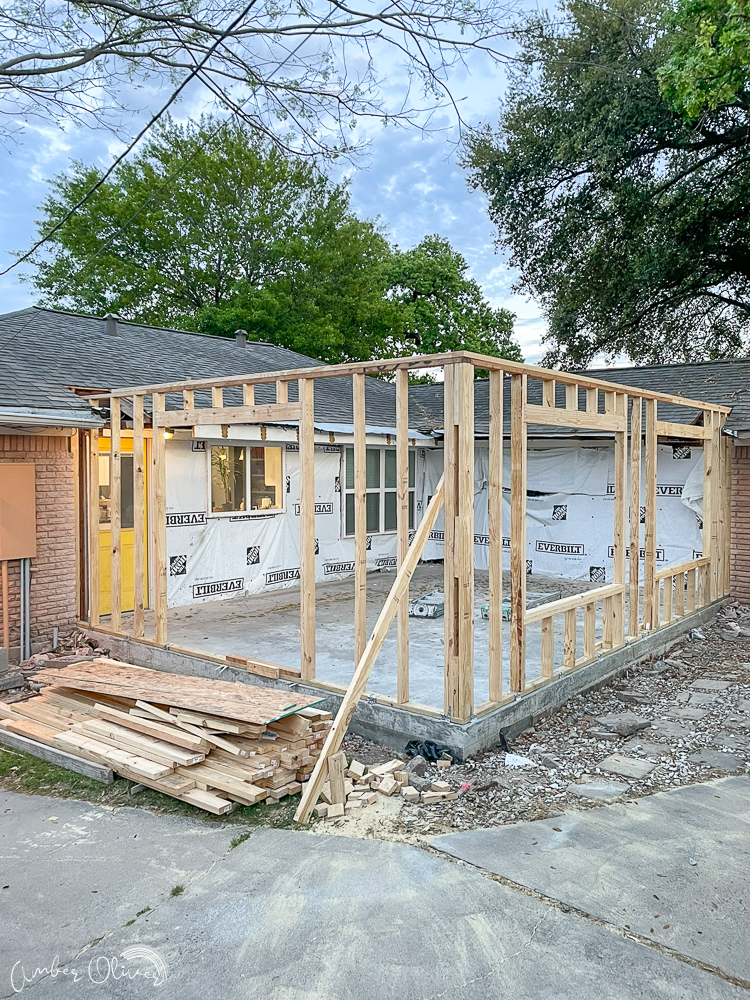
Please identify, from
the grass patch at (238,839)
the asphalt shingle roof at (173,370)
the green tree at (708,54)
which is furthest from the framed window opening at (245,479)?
the green tree at (708,54)

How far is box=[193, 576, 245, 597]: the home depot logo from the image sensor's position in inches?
383

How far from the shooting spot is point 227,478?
9938mm

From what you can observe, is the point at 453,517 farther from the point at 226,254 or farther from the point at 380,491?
the point at 226,254

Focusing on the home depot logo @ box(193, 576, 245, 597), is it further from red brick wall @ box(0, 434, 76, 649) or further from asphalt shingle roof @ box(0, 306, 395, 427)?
asphalt shingle roof @ box(0, 306, 395, 427)

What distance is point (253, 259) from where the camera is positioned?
2512 cm

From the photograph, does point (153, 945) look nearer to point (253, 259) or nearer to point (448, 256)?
point (253, 259)

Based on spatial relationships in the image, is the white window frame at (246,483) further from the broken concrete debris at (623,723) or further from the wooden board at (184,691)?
the broken concrete debris at (623,723)

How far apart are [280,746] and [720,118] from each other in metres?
15.9

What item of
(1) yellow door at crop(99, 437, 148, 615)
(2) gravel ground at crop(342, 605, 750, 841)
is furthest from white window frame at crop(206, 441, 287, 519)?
(2) gravel ground at crop(342, 605, 750, 841)

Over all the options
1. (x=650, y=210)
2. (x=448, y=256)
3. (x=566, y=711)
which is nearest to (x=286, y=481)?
(x=566, y=711)

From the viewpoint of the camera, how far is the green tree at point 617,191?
13.2m

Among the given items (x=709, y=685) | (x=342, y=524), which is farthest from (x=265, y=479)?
(x=709, y=685)

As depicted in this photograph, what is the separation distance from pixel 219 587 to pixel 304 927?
7168mm

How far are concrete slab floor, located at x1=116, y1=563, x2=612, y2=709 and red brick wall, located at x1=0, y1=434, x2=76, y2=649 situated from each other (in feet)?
2.95
